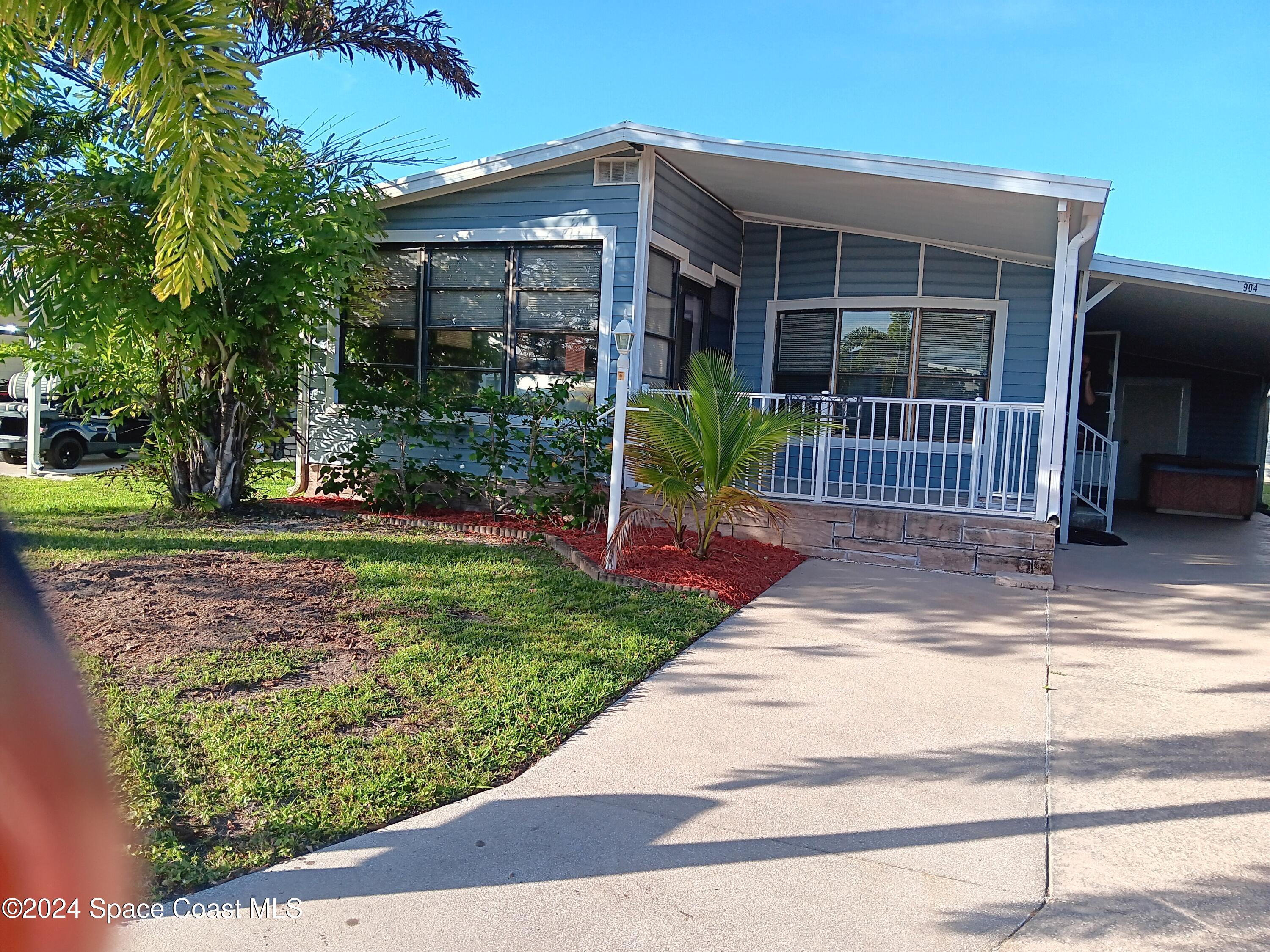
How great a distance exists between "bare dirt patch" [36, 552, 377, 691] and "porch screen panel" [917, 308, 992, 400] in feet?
20.3

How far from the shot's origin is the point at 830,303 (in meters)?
10.1

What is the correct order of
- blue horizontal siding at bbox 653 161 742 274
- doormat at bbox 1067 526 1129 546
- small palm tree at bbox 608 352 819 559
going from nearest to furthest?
small palm tree at bbox 608 352 819 559 → blue horizontal siding at bbox 653 161 742 274 → doormat at bbox 1067 526 1129 546

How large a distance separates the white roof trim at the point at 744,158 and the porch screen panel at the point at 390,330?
0.66 metres

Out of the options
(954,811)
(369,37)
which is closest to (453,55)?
(369,37)

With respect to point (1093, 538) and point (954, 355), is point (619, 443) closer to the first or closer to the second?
point (954, 355)

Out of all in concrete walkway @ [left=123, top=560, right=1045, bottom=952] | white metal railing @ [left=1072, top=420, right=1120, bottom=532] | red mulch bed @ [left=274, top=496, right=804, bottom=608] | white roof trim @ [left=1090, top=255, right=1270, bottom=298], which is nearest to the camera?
concrete walkway @ [left=123, top=560, right=1045, bottom=952]

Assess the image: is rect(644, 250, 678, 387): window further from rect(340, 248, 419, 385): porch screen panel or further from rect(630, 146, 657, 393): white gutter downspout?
rect(340, 248, 419, 385): porch screen panel

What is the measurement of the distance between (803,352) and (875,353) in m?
0.79

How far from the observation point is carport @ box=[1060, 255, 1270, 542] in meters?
9.03

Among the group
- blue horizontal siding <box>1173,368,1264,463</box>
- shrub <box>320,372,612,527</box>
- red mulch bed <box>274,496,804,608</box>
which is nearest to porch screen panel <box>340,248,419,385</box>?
shrub <box>320,372,612,527</box>

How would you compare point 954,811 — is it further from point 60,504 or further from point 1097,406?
point 1097,406

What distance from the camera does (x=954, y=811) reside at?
11.2 ft

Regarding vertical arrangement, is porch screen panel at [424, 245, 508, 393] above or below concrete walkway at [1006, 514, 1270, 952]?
above

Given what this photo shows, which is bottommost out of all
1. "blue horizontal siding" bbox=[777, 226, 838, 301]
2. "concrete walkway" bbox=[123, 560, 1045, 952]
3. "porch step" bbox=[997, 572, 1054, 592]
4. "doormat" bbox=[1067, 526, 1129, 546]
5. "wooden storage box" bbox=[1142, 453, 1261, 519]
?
"concrete walkway" bbox=[123, 560, 1045, 952]
